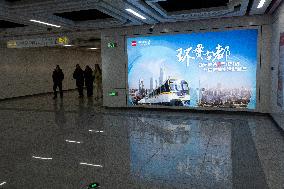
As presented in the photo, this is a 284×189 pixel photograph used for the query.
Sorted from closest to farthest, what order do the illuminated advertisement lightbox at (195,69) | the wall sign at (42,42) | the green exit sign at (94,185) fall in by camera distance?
the green exit sign at (94,185), the illuminated advertisement lightbox at (195,69), the wall sign at (42,42)

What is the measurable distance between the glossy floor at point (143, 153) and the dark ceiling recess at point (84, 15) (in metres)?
3.19

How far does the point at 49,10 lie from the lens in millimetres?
6164

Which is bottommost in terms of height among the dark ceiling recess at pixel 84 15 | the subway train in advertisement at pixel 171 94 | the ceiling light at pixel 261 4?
the subway train in advertisement at pixel 171 94

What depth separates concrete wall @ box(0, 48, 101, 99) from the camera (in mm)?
12523

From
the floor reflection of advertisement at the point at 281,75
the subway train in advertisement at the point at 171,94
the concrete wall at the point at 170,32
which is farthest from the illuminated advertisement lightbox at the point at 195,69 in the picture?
the floor reflection of advertisement at the point at 281,75

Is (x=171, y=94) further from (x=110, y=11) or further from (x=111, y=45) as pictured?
(x=110, y=11)

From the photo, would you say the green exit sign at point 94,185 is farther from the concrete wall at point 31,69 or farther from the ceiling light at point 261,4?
the concrete wall at point 31,69

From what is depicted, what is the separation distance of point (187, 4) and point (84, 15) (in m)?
3.21

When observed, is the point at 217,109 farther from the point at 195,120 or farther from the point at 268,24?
the point at 268,24

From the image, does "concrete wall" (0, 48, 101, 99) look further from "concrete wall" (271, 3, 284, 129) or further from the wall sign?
"concrete wall" (271, 3, 284, 129)

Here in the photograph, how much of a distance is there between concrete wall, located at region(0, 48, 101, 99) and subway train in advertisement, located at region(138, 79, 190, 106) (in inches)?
318

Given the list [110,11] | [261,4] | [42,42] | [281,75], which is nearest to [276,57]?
[281,75]

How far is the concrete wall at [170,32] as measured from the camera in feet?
23.8

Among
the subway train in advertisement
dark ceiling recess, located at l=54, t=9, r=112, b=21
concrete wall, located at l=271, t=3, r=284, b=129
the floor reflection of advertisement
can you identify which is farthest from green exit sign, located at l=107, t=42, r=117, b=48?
the floor reflection of advertisement
